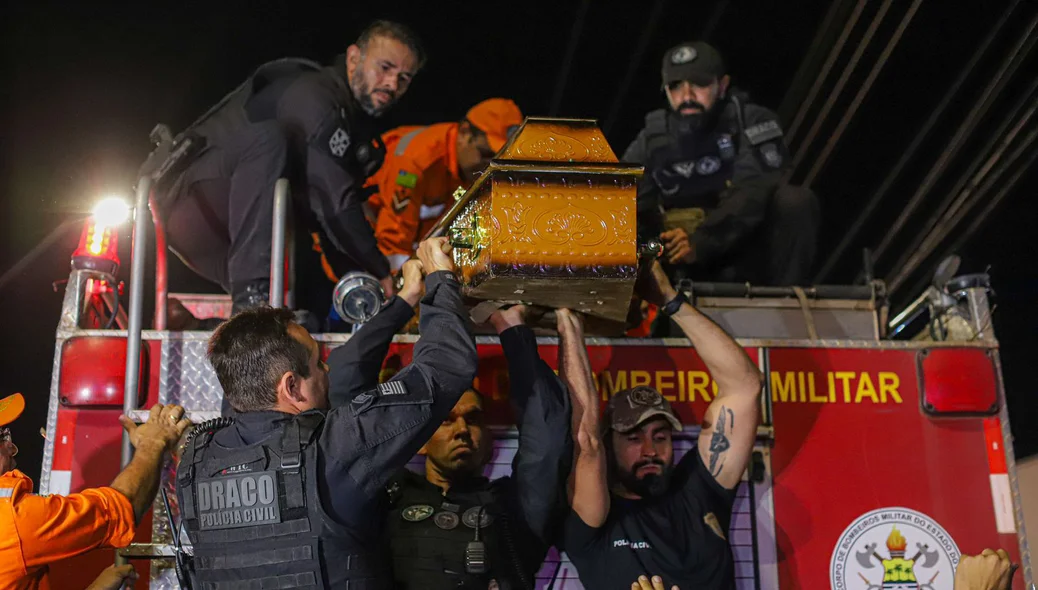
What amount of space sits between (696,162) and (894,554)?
271cm

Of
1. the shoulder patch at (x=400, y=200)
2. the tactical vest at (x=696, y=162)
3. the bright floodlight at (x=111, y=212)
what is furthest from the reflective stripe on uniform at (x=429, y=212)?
the bright floodlight at (x=111, y=212)

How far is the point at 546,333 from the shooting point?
3.95 metres

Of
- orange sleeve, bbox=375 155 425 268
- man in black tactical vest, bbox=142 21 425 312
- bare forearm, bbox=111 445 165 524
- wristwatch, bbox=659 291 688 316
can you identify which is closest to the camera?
bare forearm, bbox=111 445 165 524

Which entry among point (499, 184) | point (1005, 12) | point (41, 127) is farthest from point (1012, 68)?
point (41, 127)

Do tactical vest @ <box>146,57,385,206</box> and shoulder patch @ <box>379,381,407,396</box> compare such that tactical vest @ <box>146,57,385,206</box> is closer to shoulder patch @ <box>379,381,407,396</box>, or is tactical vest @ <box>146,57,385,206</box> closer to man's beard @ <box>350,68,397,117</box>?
man's beard @ <box>350,68,397,117</box>

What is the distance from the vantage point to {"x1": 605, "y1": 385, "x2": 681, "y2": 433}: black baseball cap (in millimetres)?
3582

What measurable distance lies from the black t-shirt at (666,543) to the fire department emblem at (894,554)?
48 centimetres

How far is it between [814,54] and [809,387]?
5.34 m

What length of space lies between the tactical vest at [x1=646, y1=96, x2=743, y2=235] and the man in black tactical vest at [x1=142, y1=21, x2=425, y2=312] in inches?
70.6

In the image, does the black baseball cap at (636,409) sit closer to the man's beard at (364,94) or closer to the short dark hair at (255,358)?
the short dark hair at (255,358)

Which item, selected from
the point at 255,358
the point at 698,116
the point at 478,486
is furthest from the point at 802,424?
the point at 698,116

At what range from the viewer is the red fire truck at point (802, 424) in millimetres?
3568

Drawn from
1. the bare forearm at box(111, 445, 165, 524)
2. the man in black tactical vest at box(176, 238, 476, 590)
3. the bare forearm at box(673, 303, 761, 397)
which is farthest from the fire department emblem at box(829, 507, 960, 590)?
the bare forearm at box(111, 445, 165, 524)

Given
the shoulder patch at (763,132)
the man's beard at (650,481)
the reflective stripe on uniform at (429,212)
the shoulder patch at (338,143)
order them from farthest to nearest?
the reflective stripe on uniform at (429,212), the shoulder patch at (763,132), the shoulder patch at (338,143), the man's beard at (650,481)
